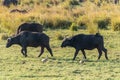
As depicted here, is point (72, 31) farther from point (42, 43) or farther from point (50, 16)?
point (42, 43)

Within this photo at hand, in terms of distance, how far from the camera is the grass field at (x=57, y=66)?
13.4 m

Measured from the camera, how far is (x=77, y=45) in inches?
686

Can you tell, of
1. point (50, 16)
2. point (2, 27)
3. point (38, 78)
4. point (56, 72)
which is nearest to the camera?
point (38, 78)

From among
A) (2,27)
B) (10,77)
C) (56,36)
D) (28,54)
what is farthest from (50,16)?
(10,77)

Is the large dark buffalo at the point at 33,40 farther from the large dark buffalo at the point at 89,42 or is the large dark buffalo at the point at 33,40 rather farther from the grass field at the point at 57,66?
the large dark buffalo at the point at 89,42

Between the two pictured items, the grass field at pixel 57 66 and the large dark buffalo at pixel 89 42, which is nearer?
the grass field at pixel 57 66

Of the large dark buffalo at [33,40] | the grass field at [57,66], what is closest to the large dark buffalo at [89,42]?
the grass field at [57,66]

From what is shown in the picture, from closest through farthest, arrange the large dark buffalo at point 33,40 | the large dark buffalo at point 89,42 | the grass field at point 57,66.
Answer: the grass field at point 57,66
the large dark buffalo at point 89,42
the large dark buffalo at point 33,40

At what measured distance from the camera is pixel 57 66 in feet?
50.7

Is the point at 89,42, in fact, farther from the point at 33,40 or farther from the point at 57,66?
the point at 33,40

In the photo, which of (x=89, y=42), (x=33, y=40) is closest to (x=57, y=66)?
(x=89, y=42)

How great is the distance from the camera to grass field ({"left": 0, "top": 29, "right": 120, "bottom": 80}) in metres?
13.4

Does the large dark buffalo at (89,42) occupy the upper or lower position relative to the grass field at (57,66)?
upper

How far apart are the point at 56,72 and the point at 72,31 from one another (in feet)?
40.2
